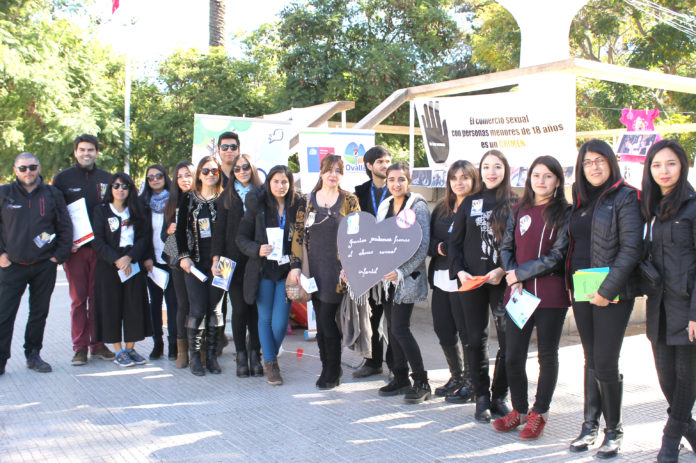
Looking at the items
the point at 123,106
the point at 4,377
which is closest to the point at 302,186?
the point at 4,377

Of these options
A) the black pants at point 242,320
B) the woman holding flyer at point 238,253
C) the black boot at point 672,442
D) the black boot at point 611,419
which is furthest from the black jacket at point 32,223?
the black boot at point 672,442

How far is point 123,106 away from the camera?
17.9 m

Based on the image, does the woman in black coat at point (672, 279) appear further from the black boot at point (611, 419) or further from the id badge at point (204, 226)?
the id badge at point (204, 226)

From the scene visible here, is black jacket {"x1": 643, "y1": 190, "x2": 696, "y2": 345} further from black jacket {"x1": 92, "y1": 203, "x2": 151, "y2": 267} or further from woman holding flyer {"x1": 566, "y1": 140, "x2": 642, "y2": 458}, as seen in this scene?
black jacket {"x1": 92, "y1": 203, "x2": 151, "y2": 267}

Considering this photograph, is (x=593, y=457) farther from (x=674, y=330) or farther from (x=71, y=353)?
(x=71, y=353)

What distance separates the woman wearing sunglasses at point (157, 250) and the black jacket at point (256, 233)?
4.12ft

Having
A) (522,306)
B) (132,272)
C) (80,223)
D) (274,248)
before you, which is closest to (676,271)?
(522,306)

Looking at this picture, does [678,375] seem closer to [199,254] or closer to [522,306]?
[522,306]

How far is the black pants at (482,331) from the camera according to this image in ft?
15.3

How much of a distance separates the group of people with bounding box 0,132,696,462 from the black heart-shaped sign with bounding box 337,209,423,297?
95 millimetres

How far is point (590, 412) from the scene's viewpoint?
13.7 feet

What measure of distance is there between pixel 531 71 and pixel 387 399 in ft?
13.4

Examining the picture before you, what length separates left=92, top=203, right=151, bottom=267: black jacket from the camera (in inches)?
245

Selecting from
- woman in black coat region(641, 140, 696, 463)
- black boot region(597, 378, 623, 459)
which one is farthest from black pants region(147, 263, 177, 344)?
woman in black coat region(641, 140, 696, 463)
